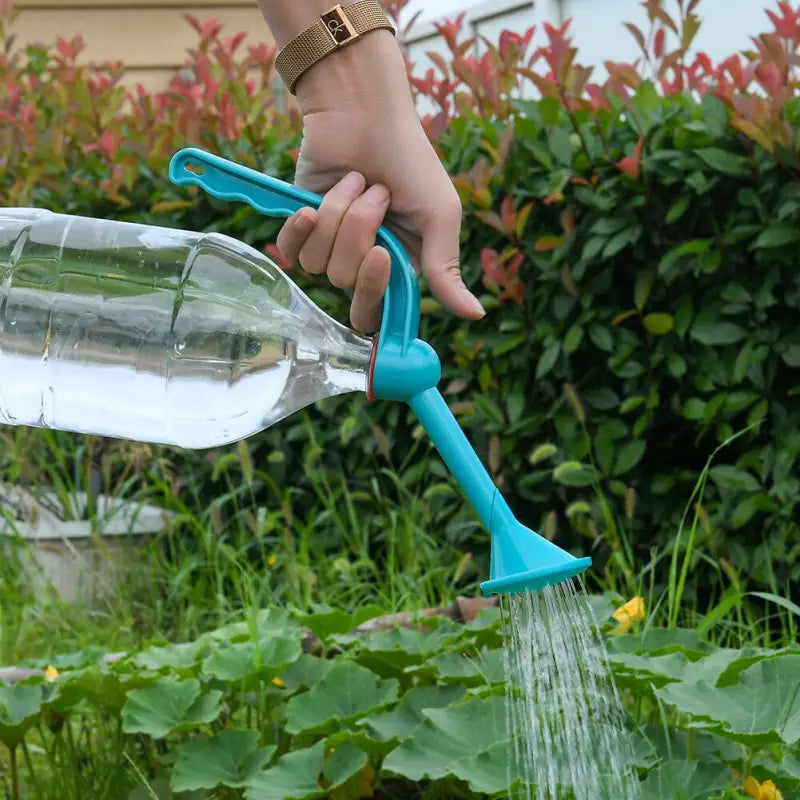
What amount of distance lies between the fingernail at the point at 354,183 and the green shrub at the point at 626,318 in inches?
50.0

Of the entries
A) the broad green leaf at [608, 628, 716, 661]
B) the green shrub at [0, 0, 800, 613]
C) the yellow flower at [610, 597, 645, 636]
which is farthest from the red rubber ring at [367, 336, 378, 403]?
the green shrub at [0, 0, 800, 613]

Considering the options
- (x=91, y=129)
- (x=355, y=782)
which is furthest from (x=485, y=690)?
(x=91, y=129)

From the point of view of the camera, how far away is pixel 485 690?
186 centimetres

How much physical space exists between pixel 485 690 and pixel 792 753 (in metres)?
0.48

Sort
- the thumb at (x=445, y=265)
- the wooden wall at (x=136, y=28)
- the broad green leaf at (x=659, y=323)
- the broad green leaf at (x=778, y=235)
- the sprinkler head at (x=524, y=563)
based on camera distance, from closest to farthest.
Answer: the sprinkler head at (x=524, y=563)
the thumb at (x=445, y=265)
the broad green leaf at (x=778, y=235)
the broad green leaf at (x=659, y=323)
the wooden wall at (x=136, y=28)

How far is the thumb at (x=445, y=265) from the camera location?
149 centimetres

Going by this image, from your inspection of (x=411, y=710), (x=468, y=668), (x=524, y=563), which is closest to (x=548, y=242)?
(x=468, y=668)

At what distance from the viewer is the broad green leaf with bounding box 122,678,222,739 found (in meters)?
1.90

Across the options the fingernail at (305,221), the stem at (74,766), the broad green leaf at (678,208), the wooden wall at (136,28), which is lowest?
the stem at (74,766)

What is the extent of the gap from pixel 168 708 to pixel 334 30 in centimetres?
111

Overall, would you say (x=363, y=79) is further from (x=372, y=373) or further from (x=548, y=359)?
(x=548, y=359)

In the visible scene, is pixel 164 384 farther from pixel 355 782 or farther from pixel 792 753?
pixel 792 753

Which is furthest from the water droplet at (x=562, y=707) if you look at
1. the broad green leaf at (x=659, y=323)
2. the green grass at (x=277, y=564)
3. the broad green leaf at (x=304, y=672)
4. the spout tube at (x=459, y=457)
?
the broad green leaf at (x=659, y=323)

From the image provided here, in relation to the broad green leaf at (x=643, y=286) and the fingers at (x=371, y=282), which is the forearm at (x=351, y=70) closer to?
the fingers at (x=371, y=282)
